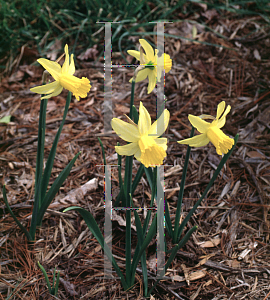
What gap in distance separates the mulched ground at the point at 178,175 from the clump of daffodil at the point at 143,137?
74cm

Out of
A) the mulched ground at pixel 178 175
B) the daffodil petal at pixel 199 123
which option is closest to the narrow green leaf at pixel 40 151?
the mulched ground at pixel 178 175

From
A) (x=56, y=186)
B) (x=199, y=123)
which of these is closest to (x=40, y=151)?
(x=56, y=186)

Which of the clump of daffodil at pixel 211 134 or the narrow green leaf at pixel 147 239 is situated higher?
the clump of daffodil at pixel 211 134

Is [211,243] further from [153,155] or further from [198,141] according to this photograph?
[153,155]

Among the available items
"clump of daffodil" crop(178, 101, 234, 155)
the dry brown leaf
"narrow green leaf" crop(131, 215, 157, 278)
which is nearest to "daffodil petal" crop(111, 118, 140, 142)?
"clump of daffodil" crop(178, 101, 234, 155)

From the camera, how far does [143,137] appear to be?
119 centimetres

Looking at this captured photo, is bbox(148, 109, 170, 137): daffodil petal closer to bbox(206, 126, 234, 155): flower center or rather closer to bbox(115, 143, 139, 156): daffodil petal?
bbox(115, 143, 139, 156): daffodil petal

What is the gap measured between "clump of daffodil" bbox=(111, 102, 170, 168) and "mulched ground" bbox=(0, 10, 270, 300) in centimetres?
74

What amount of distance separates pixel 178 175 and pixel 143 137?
1.03 meters

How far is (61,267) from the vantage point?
1646 millimetres

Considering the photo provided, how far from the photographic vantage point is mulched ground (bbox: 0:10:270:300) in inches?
62.8

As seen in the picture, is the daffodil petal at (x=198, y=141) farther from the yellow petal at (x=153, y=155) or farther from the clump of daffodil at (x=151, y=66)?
the clump of daffodil at (x=151, y=66)

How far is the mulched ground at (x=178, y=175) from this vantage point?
1.60 metres

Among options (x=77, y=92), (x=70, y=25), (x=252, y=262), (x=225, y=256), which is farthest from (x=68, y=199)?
(x=70, y=25)
